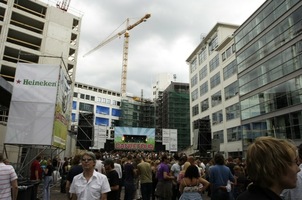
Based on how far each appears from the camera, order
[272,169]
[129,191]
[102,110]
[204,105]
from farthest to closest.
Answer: [102,110] < [204,105] < [129,191] < [272,169]

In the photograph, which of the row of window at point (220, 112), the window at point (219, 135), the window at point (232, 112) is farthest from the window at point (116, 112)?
the window at point (232, 112)

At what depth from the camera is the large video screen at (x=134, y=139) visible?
48156 millimetres

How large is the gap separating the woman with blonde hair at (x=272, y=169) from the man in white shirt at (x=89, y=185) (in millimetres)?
2535

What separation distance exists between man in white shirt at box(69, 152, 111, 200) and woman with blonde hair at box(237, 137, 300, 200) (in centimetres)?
253

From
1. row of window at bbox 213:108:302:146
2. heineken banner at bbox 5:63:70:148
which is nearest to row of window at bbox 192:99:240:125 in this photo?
row of window at bbox 213:108:302:146

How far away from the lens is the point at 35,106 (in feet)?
34.9

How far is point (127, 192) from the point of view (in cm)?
904

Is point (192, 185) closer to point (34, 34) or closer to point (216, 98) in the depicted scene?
point (216, 98)

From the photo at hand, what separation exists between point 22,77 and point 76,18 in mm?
38724

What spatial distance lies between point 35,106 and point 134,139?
38.9 metres

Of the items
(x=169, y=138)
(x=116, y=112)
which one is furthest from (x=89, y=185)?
(x=116, y=112)

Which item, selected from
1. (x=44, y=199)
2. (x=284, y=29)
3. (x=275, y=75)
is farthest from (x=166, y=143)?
(x=44, y=199)

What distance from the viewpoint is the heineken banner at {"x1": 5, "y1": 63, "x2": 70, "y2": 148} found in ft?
34.1

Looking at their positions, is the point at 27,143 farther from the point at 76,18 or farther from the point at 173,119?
the point at 173,119
